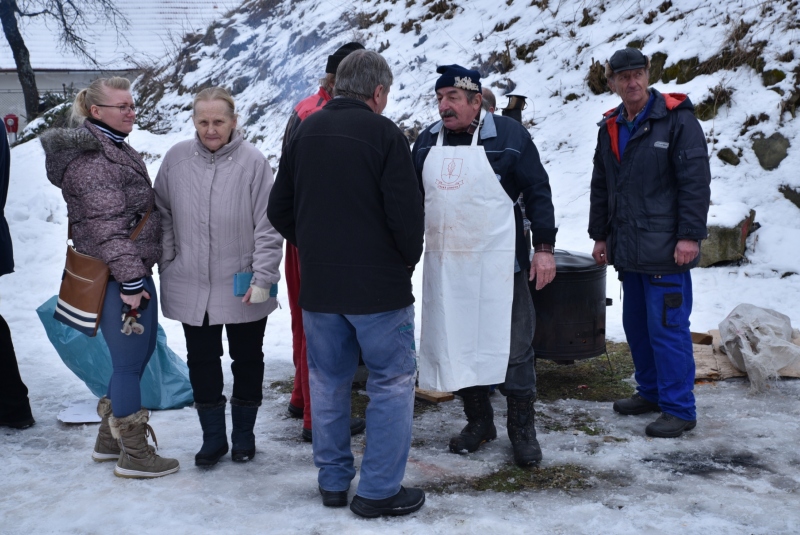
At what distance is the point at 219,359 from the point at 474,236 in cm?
136

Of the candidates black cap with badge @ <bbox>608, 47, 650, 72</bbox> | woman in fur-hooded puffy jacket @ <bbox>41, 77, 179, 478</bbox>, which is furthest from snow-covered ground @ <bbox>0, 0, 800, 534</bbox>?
black cap with badge @ <bbox>608, 47, 650, 72</bbox>

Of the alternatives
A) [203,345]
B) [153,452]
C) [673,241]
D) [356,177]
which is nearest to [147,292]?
[203,345]

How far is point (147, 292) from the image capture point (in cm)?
347

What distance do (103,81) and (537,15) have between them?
29.3 ft

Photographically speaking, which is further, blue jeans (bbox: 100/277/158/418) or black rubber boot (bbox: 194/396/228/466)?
black rubber boot (bbox: 194/396/228/466)

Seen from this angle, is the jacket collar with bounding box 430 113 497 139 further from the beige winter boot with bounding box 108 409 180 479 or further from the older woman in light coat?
the beige winter boot with bounding box 108 409 180 479

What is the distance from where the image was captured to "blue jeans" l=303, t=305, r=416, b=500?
315cm

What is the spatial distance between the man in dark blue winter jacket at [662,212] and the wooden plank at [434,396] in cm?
124

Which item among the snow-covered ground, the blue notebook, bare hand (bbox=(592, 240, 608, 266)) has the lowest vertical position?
the snow-covered ground

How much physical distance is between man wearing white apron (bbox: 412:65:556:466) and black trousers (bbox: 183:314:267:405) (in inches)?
32.5

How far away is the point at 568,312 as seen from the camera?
4.85 m

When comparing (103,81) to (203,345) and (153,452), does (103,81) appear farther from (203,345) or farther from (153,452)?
(153,452)

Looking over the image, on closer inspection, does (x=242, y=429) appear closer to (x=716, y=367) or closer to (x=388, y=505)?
(x=388, y=505)

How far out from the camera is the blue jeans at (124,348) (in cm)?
347
